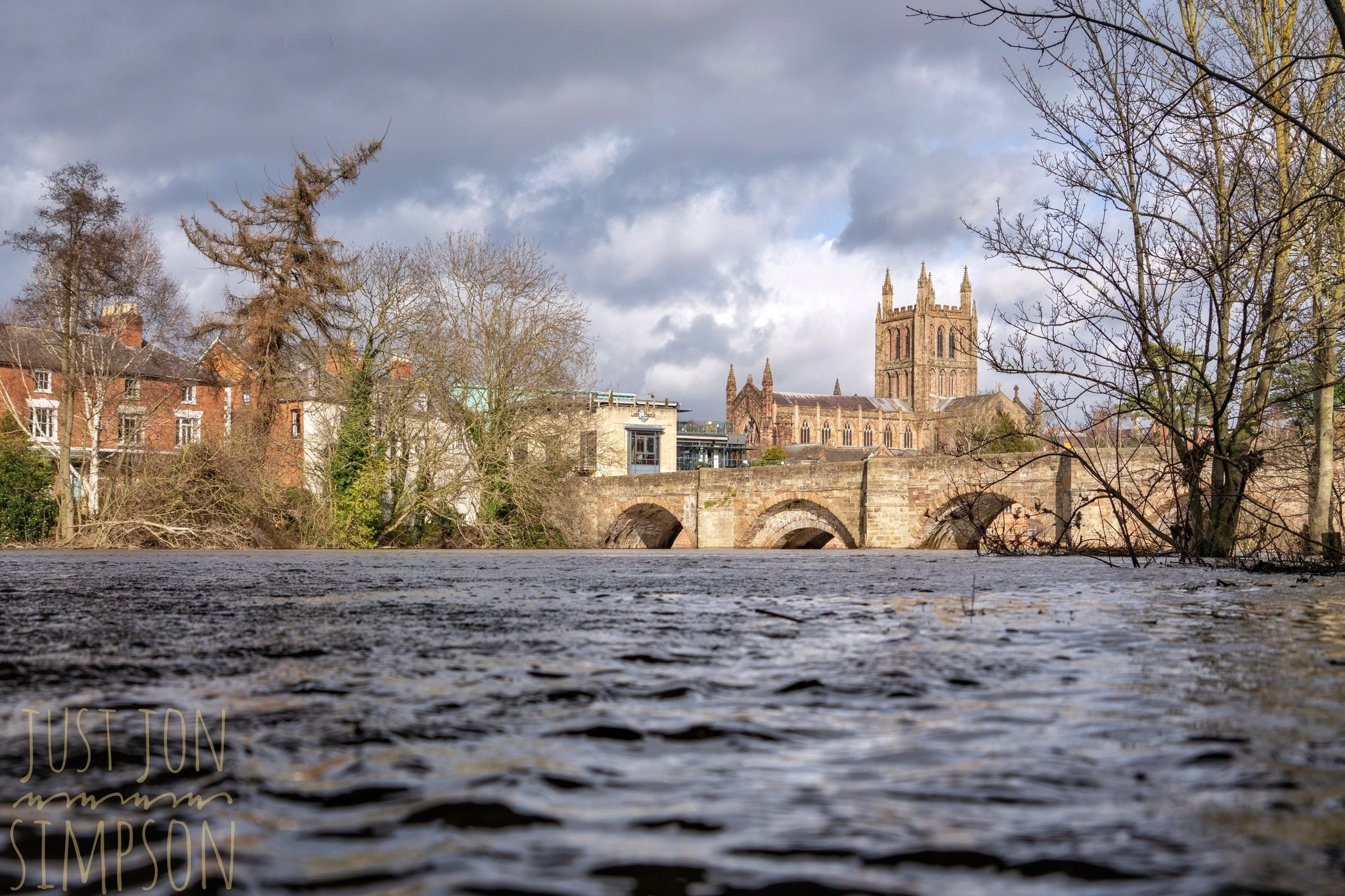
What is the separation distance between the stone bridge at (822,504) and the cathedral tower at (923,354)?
242ft

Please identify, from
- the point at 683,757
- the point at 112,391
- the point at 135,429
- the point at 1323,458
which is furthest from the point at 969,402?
the point at 683,757

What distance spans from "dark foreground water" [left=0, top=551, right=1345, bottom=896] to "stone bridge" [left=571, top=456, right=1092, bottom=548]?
65.8ft

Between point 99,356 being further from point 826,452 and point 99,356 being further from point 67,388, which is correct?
point 826,452

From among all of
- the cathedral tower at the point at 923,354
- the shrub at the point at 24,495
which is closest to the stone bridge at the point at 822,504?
the shrub at the point at 24,495

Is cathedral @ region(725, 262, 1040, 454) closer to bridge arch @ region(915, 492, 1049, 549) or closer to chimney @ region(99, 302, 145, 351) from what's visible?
bridge arch @ region(915, 492, 1049, 549)

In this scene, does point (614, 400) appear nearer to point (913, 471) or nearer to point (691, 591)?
point (913, 471)

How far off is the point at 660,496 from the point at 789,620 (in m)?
29.9

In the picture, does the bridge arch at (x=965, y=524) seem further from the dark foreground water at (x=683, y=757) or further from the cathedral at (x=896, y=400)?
the cathedral at (x=896, y=400)

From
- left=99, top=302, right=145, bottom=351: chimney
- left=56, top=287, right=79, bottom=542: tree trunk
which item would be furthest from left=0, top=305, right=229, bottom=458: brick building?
left=56, top=287, right=79, bottom=542: tree trunk

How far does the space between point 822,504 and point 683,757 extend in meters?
29.5

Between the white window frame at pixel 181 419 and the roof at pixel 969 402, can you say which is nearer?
the white window frame at pixel 181 419

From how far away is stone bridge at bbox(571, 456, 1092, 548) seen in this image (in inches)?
1070

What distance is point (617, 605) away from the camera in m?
6.14

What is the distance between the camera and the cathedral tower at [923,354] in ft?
363
